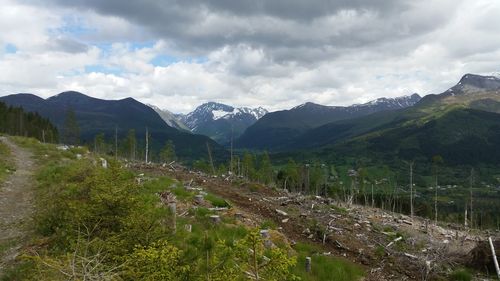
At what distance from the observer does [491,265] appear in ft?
68.1

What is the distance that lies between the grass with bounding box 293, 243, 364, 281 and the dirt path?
10.2 m

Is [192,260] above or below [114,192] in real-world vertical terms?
below

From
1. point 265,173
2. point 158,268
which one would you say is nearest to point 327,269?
point 158,268

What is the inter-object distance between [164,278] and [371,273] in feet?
44.6

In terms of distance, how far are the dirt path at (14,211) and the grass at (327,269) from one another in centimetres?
1023

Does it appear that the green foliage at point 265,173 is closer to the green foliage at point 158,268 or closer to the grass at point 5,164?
the grass at point 5,164

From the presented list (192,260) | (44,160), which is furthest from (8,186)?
(192,260)

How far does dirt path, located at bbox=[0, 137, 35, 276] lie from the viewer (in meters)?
12.9

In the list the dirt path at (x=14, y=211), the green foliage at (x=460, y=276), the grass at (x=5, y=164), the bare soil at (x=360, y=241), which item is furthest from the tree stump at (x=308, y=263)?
the grass at (x=5, y=164)

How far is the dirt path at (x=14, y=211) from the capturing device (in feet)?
42.4

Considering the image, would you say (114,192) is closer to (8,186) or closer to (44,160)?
(8,186)

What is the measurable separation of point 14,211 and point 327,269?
1450 cm

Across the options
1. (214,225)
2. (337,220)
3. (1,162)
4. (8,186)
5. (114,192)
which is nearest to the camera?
(114,192)

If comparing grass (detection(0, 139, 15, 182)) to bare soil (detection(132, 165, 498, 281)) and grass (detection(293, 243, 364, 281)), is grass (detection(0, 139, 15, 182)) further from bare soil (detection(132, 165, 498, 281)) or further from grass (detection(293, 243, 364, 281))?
grass (detection(293, 243, 364, 281))
